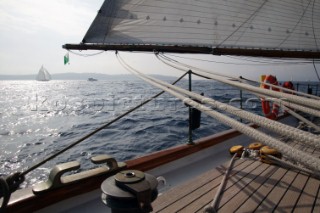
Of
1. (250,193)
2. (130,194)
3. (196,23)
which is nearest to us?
(130,194)

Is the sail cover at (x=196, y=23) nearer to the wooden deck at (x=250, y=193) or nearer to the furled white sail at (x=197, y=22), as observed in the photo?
the furled white sail at (x=197, y=22)

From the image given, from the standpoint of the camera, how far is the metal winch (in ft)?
4.86

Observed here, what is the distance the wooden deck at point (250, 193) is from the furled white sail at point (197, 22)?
2733 mm

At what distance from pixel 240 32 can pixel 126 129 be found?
795 centimetres

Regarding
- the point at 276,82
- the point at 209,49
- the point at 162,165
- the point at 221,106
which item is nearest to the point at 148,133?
the point at 276,82

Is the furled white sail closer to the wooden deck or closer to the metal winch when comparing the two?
the wooden deck

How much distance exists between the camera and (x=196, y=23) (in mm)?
4688

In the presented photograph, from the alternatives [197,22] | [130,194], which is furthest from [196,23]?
[130,194]

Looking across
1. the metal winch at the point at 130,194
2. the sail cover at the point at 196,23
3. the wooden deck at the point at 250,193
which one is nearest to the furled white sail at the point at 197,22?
the sail cover at the point at 196,23

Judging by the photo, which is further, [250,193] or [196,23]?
[196,23]

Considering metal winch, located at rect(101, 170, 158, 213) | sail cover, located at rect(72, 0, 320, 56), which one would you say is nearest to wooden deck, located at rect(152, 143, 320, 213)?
metal winch, located at rect(101, 170, 158, 213)

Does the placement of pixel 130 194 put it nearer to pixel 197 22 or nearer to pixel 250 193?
pixel 250 193

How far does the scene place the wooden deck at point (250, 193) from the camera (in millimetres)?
2354

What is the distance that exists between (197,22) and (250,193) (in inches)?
131
